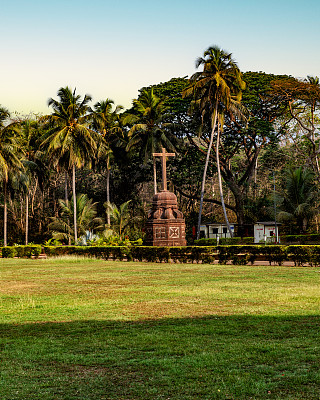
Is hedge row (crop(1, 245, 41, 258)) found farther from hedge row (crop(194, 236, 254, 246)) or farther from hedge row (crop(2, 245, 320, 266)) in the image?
hedge row (crop(194, 236, 254, 246))

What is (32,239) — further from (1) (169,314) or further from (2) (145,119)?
(1) (169,314)

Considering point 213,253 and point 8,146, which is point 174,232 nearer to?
point 213,253

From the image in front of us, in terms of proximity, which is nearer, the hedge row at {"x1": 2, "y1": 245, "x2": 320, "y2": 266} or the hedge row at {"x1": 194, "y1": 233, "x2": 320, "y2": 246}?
the hedge row at {"x1": 2, "y1": 245, "x2": 320, "y2": 266}

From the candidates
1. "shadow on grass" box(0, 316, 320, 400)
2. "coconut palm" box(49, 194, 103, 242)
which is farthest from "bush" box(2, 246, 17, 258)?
"shadow on grass" box(0, 316, 320, 400)

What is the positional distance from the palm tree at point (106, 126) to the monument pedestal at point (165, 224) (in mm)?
12945

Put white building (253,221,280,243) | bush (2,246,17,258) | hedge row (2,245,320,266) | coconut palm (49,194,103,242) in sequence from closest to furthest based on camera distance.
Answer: hedge row (2,245,320,266) < bush (2,246,17,258) < coconut palm (49,194,103,242) < white building (253,221,280,243)

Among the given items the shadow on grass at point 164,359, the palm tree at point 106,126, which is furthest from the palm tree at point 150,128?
the shadow on grass at point 164,359

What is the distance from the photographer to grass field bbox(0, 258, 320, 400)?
16.8ft

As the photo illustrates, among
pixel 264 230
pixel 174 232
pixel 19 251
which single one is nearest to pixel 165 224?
pixel 174 232

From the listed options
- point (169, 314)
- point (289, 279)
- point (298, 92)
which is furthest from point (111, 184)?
point (169, 314)

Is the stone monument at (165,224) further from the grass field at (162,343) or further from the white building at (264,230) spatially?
the grass field at (162,343)

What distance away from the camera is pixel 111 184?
5456 cm

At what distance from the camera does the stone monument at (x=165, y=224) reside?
33.2 meters

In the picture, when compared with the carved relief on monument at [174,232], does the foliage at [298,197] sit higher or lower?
higher
